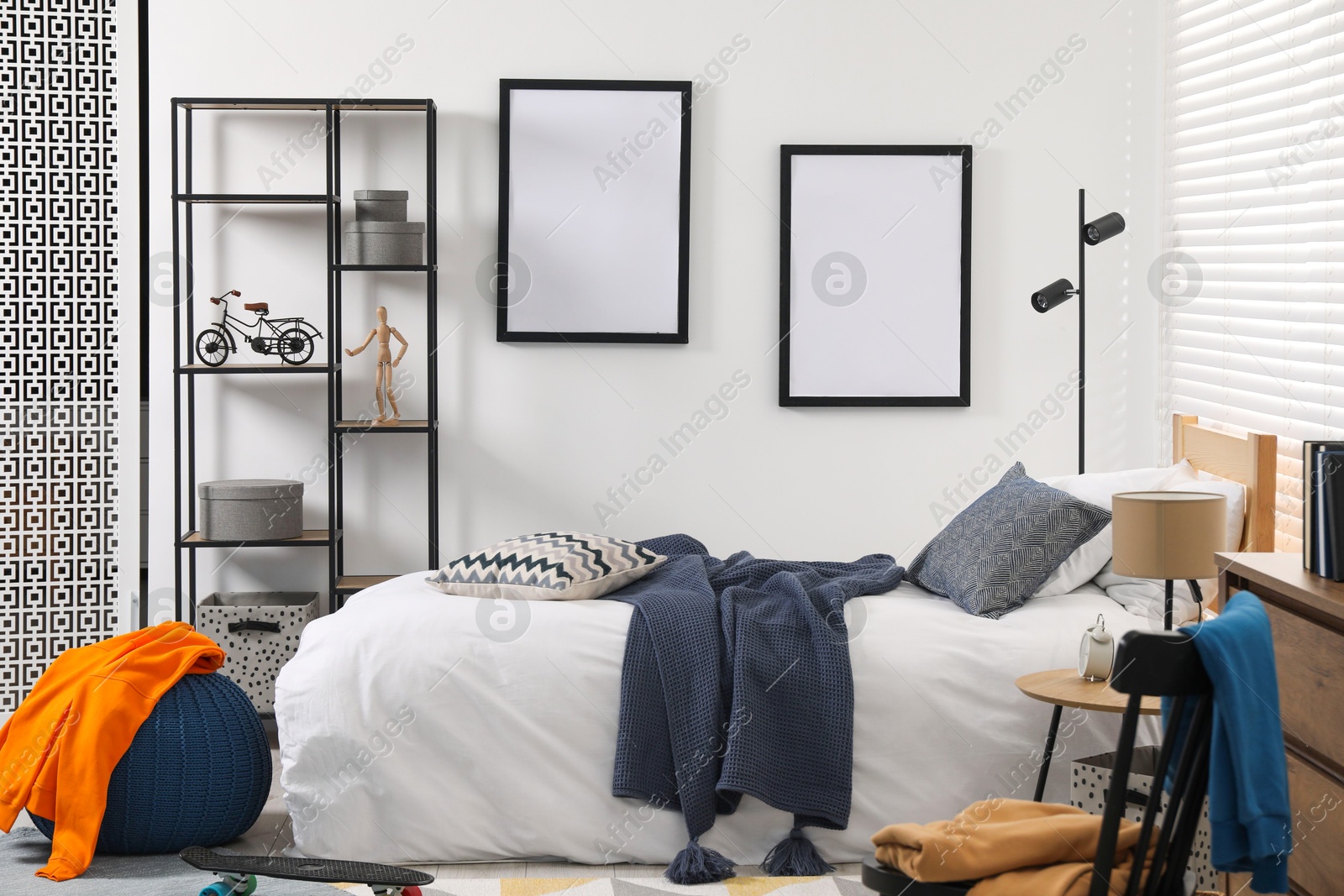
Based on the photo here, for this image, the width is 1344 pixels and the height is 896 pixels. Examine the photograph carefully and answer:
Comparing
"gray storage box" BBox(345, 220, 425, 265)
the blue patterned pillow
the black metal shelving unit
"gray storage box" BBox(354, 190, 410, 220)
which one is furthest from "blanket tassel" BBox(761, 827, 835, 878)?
"gray storage box" BBox(354, 190, 410, 220)

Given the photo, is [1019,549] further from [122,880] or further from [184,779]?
[122,880]

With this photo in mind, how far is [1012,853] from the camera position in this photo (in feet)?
5.31

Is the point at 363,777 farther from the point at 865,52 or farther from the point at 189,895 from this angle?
the point at 865,52

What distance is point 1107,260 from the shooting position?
152 inches

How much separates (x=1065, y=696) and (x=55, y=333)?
10.6 feet

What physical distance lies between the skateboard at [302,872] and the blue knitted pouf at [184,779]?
0.49 metres

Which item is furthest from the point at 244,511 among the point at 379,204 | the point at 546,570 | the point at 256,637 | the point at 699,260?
the point at 699,260

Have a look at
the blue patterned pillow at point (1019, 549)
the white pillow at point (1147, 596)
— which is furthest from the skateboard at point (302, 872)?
the white pillow at point (1147, 596)

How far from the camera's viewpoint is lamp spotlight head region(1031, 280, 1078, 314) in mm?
3418

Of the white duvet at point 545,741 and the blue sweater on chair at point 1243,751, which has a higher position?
the blue sweater on chair at point 1243,751

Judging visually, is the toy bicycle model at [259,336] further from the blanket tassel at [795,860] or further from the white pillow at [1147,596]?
the white pillow at [1147,596]

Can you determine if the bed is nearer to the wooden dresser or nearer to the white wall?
the wooden dresser

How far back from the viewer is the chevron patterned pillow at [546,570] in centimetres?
267

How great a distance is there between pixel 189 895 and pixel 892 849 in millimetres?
1493
